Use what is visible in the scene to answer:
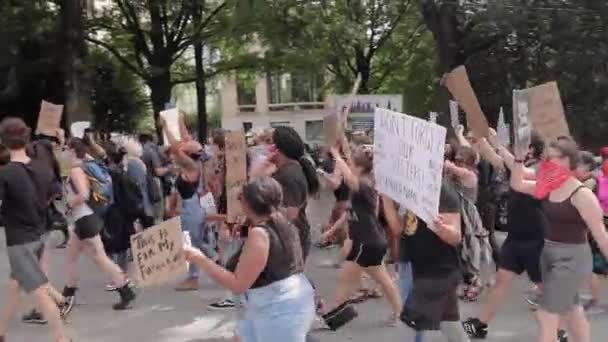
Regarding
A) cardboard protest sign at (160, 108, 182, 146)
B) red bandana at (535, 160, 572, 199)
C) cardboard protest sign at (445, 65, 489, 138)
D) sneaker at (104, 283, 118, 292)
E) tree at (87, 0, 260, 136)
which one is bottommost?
sneaker at (104, 283, 118, 292)

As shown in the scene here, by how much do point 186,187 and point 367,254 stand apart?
8.20 feet

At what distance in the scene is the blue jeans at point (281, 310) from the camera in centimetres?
427

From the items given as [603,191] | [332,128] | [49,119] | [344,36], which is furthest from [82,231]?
[344,36]

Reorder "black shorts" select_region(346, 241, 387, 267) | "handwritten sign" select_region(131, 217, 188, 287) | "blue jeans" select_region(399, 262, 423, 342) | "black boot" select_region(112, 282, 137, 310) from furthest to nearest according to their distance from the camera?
"black boot" select_region(112, 282, 137, 310)
"black shorts" select_region(346, 241, 387, 267)
"blue jeans" select_region(399, 262, 423, 342)
"handwritten sign" select_region(131, 217, 188, 287)

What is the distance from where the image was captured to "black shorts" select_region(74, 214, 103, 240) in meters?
7.85

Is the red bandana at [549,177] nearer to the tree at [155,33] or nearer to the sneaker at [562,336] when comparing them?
the sneaker at [562,336]

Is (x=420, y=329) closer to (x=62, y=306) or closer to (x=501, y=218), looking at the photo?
(x=62, y=306)

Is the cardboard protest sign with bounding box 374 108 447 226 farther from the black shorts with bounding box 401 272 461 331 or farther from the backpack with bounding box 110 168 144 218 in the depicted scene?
→ the backpack with bounding box 110 168 144 218

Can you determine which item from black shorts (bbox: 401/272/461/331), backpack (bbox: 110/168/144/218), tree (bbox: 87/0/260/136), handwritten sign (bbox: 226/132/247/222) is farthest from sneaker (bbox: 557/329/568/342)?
tree (bbox: 87/0/260/136)

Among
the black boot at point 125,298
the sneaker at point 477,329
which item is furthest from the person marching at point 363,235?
the black boot at point 125,298

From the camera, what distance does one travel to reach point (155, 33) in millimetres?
26312

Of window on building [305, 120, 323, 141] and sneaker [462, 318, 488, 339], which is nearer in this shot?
sneaker [462, 318, 488, 339]

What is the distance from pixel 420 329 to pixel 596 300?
3.51 metres

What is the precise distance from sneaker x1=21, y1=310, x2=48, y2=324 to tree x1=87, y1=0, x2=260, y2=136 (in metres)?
17.9
